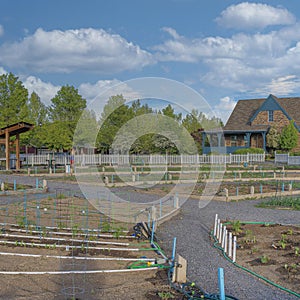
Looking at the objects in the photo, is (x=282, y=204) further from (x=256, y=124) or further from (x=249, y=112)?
(x=249, y=112)

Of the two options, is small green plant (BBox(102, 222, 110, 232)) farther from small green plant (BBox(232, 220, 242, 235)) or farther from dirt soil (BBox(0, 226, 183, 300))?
small green plant (BBox(232, 220, 242, 235))

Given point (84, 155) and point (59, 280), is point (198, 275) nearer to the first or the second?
point (59, 280)

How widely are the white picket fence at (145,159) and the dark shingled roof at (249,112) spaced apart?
23.3 feet

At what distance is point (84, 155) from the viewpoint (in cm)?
3688

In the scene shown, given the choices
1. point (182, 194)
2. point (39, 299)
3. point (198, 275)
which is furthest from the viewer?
point (182, 194)

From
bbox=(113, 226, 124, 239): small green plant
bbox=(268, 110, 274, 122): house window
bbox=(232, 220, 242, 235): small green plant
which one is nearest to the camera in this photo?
bbox=(113, 226, 124, 239): small green plant

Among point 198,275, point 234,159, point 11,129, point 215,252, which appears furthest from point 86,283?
point 234,159

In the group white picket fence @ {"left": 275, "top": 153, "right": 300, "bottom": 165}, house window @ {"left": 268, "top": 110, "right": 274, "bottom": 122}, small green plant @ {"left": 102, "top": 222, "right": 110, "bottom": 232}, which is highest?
house window @ {"left": 268, "top": 110, "right": 274, "bottom": 122}

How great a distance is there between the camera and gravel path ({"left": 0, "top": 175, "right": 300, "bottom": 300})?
286 inches

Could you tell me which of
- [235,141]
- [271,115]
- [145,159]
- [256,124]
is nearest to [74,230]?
[145,159]

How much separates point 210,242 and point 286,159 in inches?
1330

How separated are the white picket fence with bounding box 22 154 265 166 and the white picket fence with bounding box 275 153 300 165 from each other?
149cm

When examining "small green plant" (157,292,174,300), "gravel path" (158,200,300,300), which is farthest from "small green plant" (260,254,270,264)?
"small green plant" (157,292,174,300)

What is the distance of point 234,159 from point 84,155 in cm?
1511
